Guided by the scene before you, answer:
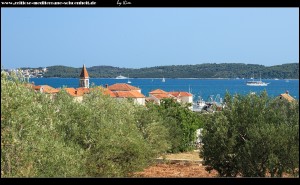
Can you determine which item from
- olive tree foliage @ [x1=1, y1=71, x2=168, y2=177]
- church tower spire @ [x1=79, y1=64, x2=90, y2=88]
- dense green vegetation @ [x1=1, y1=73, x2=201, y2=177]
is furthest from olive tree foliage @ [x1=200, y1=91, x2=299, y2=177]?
church tower spire @ [x1=79, y1=64, x2=90, y2=88]

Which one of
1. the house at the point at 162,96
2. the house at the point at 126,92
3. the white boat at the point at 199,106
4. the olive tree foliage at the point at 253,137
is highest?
the olive tree foliage at the point at 253,137

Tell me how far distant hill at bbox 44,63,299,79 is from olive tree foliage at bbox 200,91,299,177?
67.0 feet

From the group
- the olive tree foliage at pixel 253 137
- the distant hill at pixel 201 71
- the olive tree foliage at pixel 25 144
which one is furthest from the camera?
the distant hill at pixel 201 71

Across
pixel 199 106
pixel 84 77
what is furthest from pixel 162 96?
pixel 84 77

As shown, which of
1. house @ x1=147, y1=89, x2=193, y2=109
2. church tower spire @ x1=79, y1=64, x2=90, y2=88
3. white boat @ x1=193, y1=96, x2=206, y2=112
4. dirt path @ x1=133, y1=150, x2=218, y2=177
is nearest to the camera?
dirt path @ x1=133, y1=150, x2=218, y2=177

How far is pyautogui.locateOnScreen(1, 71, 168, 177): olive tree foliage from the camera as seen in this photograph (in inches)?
519

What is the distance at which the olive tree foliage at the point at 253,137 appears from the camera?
59.4 feet

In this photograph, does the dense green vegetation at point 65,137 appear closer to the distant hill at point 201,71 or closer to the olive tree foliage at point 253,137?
the olive tree foliage at point 253,137

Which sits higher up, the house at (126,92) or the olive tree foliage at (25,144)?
the olive tree foliage at (25,144)

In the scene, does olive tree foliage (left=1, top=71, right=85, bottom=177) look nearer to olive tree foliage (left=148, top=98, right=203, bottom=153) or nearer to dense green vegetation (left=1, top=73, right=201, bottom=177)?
dense green vegetation (left=1, top=73, right=201, bottom=177)

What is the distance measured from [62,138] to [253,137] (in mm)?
8303

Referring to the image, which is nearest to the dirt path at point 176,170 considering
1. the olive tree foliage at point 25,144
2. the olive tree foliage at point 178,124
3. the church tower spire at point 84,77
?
the olive tree foliage at point 178,124

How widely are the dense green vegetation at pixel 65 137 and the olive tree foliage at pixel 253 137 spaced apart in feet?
14.8
